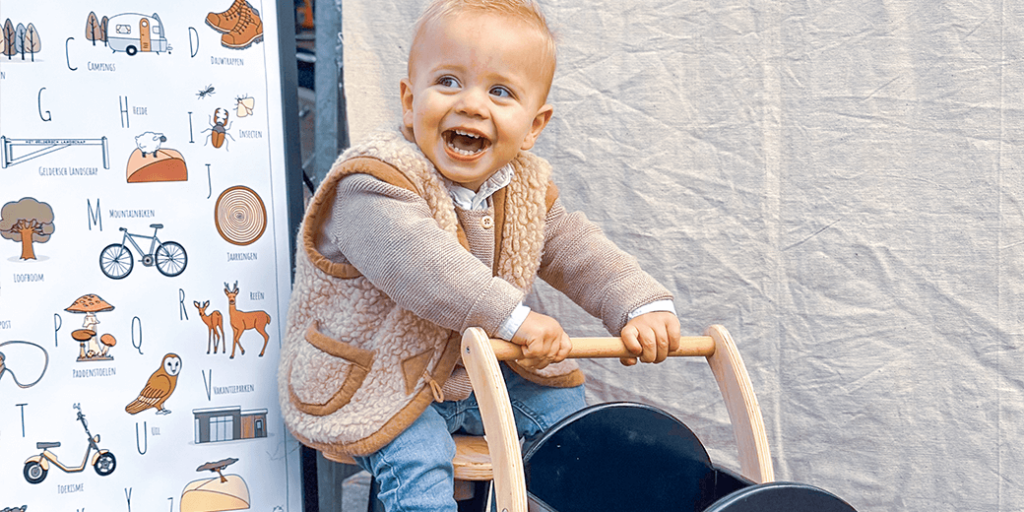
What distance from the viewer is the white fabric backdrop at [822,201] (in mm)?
1022

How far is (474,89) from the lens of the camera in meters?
0.84

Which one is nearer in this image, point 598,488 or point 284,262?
point 598,488

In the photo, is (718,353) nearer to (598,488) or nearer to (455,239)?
(598,488)

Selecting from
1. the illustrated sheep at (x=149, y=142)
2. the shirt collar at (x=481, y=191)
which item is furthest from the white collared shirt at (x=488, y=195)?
the illustrated sheep at (x=149, y=142)

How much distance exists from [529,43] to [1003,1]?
0.60 metres

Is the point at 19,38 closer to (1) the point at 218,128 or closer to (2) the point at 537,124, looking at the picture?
(1) the point at 218,128

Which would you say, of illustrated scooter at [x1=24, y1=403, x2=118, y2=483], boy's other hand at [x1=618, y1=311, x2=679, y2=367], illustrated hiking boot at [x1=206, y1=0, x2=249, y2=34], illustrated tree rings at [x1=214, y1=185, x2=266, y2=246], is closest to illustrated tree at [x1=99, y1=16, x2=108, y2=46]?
illustrated hiking boot at [x1=206, y1=0, x2=249, y2=34]

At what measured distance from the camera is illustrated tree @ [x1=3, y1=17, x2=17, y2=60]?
938 mm

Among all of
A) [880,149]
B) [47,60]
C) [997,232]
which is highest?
[47,60]

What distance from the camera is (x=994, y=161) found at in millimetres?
1011

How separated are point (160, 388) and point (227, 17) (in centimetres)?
46

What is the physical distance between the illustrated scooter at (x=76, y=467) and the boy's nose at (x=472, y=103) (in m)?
0.58

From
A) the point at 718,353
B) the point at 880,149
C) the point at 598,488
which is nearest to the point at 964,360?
the point at 880,149

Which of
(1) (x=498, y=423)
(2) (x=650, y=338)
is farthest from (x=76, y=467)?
(2) (x=650, y=338)
